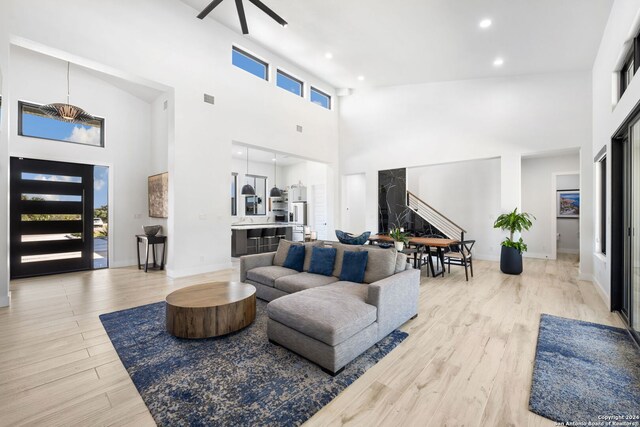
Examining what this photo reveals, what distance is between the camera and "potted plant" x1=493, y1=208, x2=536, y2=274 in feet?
18.4

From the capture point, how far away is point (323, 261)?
375 centimetres

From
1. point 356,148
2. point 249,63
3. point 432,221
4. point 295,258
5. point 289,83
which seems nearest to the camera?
point 295,258

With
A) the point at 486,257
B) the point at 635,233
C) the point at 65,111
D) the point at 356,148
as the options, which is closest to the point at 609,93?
the point at 635,233

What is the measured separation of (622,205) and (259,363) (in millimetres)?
4558

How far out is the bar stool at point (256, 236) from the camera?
8.12 meters

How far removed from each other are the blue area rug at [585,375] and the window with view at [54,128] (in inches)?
327

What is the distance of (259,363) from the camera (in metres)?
2.31

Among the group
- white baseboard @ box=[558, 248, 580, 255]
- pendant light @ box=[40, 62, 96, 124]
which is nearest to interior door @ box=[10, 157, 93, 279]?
pendant light @ box=[40, 62, 96, 124]

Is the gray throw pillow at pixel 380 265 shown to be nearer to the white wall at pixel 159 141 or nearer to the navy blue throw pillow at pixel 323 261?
the navy blue throw pillow at pixel 323 261

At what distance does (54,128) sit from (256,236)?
505 cm

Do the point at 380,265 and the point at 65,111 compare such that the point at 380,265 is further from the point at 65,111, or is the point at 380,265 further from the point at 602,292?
the point at 65,111

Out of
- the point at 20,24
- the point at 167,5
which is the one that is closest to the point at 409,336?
the point at 20,24

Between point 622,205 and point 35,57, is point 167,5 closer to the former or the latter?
point 35,57

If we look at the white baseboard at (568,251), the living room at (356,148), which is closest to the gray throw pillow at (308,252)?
the living room at (356,148)
